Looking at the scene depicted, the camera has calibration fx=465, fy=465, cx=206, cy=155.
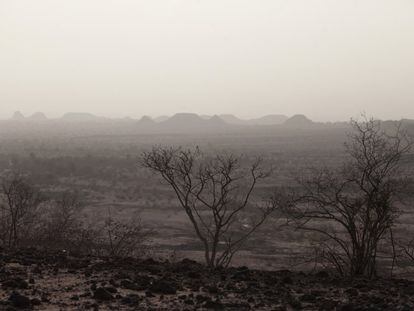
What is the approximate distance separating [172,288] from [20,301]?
7.68ft

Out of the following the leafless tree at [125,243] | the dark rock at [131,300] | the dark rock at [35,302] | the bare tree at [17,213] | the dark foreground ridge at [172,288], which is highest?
the dark rock at [35,302]

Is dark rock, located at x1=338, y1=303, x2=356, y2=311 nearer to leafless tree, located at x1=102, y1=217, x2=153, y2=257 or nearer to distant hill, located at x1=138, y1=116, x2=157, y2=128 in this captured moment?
leafless tree, located at x1=102, y1=217, x2=153, y2=257

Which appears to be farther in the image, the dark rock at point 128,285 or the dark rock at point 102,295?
the dark rock at point 128,285

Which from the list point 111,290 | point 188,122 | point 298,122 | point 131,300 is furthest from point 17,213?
point 298,122

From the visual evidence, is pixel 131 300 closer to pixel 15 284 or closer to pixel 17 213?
pixel 15 284

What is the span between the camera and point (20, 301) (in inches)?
261

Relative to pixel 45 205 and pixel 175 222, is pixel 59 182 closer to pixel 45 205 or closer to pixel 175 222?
pixel 45 205

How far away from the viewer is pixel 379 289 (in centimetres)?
802

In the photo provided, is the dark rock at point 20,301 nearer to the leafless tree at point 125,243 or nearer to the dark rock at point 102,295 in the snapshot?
the dark rock at point 102,295

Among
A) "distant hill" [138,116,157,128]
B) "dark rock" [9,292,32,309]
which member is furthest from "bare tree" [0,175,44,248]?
"distant hill" [138,116,157,128]

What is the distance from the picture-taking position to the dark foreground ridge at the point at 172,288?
697 centimetres

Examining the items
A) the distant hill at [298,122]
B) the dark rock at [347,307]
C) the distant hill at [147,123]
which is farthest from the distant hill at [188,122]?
the dark rock at [347,307]

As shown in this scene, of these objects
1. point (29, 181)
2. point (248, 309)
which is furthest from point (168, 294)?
point (29, 181)

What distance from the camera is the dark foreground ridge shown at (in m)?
6.97
